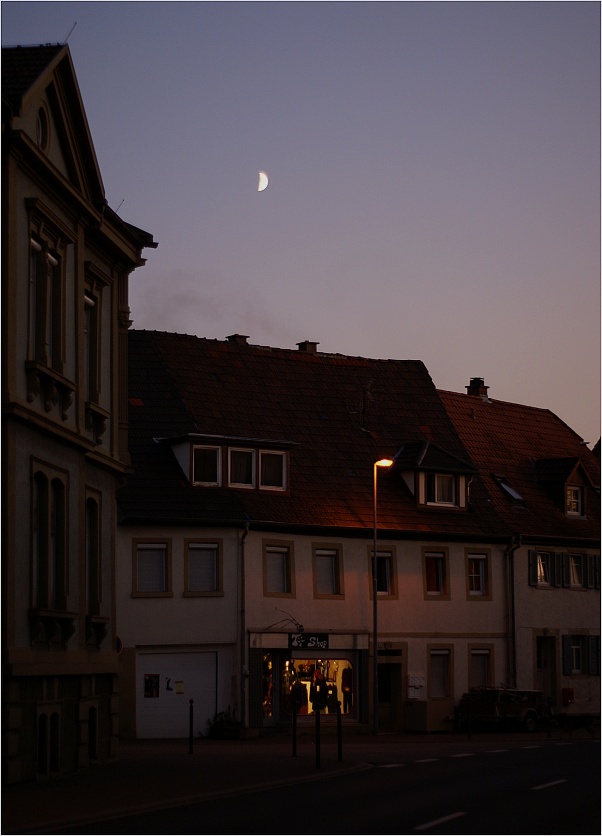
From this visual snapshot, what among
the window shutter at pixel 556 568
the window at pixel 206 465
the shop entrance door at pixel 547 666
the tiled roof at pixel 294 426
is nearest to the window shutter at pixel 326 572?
→ the tiled roof at pixel 294 426

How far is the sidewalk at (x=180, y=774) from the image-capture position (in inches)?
693

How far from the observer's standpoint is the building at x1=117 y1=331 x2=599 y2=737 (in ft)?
141

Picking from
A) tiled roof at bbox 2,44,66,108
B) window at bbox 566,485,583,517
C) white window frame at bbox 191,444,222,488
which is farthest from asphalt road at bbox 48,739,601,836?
window at bbox 566,485,583,517

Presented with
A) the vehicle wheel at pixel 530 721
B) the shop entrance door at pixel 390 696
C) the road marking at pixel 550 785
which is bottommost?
the vehicle wheel at pixel 530 721

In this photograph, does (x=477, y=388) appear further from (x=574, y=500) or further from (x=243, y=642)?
(x=243, y=642)

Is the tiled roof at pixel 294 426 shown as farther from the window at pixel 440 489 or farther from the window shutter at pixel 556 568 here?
the window shutter at pixel 556 568

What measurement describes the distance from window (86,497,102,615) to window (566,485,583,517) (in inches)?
1216

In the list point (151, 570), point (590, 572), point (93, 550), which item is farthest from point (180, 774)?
point (590, 572)

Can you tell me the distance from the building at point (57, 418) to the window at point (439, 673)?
2105 centimetres

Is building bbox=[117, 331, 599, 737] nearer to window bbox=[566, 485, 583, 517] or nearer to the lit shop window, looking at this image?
the lit shop window

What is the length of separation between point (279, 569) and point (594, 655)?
1524 cm

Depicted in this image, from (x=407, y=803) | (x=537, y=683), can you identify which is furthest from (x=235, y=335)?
(x=407, y=803)

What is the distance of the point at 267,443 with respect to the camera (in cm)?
4612

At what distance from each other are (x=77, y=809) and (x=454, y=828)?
5.01 meters
